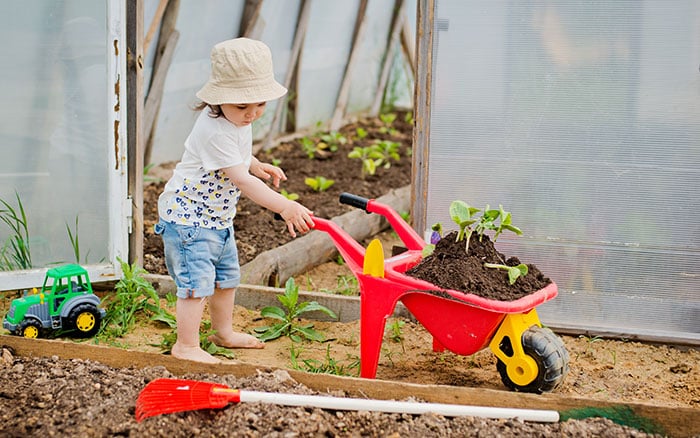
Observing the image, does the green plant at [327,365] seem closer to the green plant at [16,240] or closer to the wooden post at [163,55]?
the green plant at [16,240]

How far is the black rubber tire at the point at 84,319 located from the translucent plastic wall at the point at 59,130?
51 centimetres

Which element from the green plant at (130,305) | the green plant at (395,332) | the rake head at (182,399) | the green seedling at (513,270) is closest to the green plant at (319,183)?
the green plant at (130,305)

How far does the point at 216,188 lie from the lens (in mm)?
3432

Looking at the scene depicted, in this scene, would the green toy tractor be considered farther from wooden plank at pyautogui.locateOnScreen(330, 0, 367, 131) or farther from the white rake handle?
wooden plank at pyautogui.locateOnScreen(330, 0, 367, 131)

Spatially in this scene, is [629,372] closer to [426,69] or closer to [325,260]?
[426,69]

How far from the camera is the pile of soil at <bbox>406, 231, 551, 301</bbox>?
3.13 metres

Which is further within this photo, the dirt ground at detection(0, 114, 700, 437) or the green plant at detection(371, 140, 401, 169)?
the green plant at detection(371, 140, 401, 169)

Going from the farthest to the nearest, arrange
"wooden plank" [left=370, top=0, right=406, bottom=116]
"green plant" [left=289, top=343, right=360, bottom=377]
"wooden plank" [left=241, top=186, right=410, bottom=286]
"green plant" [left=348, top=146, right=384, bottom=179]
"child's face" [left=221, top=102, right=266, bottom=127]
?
1. "wooden plank" [left=370, top=0, right=406, bottom=116]
2. "green plant" [left=348, top=146, right=384, bottom=179]
3. "wooden plank" [left=241, top=186, right=410, bottom=286]
4. "green plant" [left=289, top=343, right=360, bottom=377]
5. "child's face" [left=221, top=102, right=266, bottom=127]

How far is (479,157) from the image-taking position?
3.96m

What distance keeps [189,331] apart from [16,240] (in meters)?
1.05

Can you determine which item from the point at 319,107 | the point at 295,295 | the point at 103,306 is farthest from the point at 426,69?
the point at 319,107

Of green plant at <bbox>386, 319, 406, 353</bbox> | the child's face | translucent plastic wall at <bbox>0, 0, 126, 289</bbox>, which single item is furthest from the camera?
translucent plastic wall at <bbox>0, 0, 126, 289</bbox>

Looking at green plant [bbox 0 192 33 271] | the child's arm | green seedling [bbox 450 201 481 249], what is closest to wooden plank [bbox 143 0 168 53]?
green plant [bbox 0 192 33 271]

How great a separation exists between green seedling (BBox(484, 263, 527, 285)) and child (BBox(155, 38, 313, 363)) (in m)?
0.66
